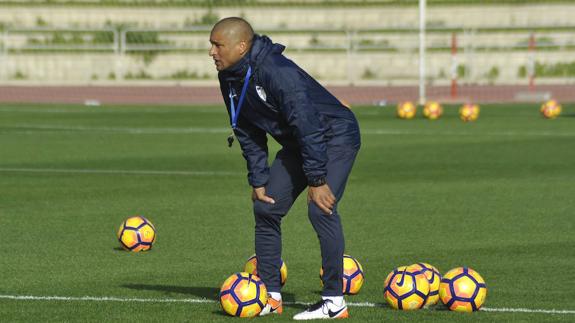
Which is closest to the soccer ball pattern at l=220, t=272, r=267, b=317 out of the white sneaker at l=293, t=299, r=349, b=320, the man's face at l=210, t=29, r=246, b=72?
the white sneaker at l=293, t=299, r=349, b=320

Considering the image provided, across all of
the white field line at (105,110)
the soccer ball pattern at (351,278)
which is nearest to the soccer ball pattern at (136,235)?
the soccer ball pattern at (351,278)

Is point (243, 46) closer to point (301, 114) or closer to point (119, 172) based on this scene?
point (301, 114)

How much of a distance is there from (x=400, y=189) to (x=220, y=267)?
18.6ft

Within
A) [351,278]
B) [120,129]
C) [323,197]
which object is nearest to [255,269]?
[351,278]

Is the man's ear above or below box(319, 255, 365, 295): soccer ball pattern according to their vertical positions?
above

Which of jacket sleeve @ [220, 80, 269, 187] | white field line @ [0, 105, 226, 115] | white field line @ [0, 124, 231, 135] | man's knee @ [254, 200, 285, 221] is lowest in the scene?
white field line @ [0, 105, 226, 115]

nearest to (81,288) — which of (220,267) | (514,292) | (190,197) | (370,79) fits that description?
(220,267)

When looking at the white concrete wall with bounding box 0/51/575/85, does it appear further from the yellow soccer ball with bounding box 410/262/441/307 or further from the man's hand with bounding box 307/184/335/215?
the man's hand with bounding box 307/184/335/215

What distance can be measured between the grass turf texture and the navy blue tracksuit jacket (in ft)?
1.56

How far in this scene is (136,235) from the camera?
10508 millimetres

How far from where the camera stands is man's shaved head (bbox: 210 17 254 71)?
23.8ft

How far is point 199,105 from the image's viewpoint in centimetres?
3475

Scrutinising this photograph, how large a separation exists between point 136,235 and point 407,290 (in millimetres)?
3429

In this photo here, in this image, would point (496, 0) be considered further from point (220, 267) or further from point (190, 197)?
point (220, 267)
